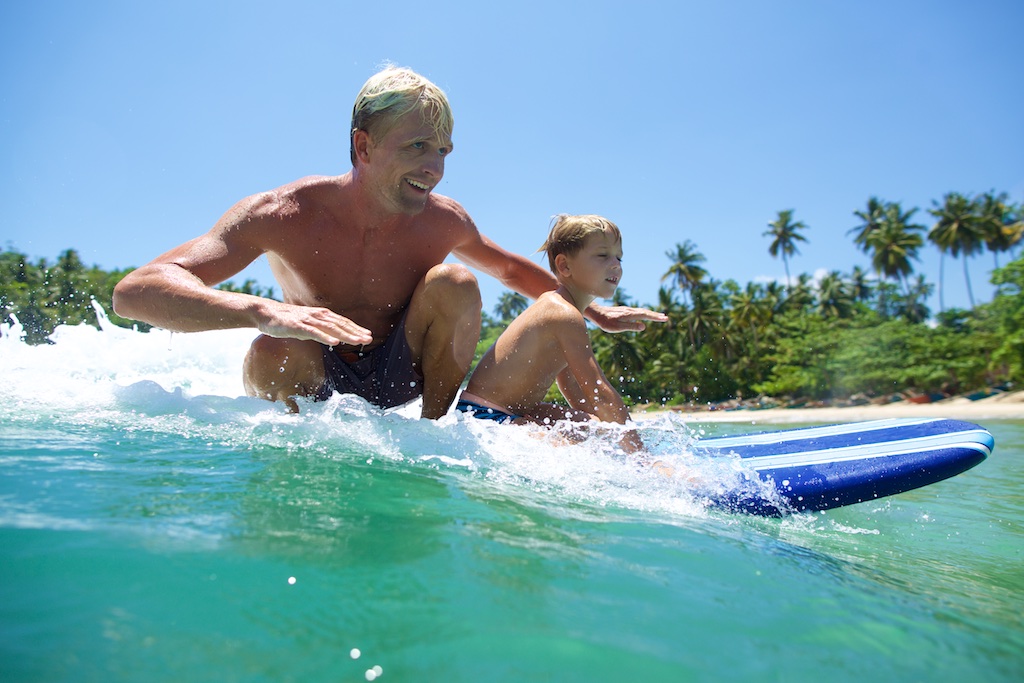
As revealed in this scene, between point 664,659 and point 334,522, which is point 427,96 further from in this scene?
point 664,659

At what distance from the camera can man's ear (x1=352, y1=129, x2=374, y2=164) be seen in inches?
119

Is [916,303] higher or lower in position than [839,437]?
higher

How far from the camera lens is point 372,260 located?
3.21 m

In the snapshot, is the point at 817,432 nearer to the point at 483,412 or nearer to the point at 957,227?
the point at 483,412

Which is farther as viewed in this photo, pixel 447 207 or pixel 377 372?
pixel 447 207

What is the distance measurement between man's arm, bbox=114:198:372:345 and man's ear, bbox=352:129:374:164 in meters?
0.48

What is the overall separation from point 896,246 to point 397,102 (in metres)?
48.4

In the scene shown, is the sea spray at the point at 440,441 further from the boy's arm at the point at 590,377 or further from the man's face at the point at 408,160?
the man's face at the point at 408,160

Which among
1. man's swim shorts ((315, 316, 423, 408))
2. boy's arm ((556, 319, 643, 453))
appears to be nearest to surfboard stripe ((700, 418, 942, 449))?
boy's arm ((556, 319, 643, 453))

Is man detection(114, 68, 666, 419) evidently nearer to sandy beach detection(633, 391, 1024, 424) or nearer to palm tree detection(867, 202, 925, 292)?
sandy beach detection(633, 391, 1024, 424)

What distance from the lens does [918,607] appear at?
57.7 inches

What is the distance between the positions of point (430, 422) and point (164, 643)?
1.76m

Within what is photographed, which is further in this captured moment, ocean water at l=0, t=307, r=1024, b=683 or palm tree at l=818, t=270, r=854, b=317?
palm tree at l=818, t=270, r=854, b=317

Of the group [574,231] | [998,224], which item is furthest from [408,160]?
[998,224]
